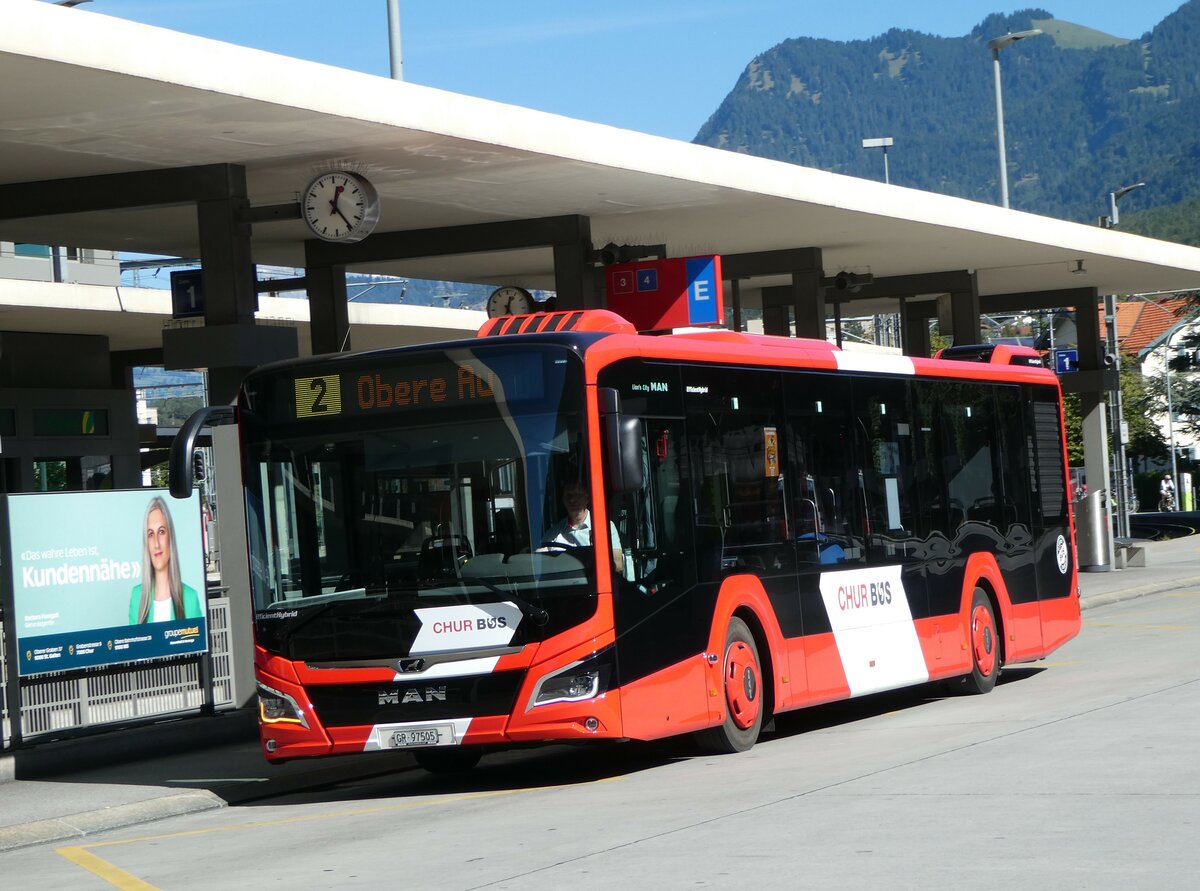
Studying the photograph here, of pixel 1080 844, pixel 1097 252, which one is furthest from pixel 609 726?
pixel 1097 252

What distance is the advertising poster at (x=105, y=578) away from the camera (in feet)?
46.9

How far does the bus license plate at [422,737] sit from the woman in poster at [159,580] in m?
4.36

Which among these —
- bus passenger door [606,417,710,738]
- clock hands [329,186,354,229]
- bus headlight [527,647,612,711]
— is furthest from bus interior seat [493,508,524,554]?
clock hands [329,186,354,229]

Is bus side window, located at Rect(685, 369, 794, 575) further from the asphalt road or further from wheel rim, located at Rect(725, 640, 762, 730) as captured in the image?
the asphalt road

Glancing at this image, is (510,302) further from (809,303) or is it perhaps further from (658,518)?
(658,518)

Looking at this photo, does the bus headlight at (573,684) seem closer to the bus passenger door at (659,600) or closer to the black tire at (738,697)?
the bus passenger door at (659,600)

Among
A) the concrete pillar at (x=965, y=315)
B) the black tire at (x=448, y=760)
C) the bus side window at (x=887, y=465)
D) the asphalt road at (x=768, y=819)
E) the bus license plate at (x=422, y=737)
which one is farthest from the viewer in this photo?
the concrete pillar at (x=965, y=315)

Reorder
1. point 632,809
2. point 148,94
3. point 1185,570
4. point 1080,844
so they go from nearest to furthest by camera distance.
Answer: point 1080,844 → point 632,809 → point 148,94 → point 1185,570

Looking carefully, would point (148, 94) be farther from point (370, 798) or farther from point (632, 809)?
point (632, 809)

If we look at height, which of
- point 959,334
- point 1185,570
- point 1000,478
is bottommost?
point 1185,570

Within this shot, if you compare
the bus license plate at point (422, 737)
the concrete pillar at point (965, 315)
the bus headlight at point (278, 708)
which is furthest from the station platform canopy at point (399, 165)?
the bus license plate at point (422, 737)

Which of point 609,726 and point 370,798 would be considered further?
point 370,798

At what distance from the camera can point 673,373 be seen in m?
12.5

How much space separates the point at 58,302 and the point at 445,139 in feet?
36.9
